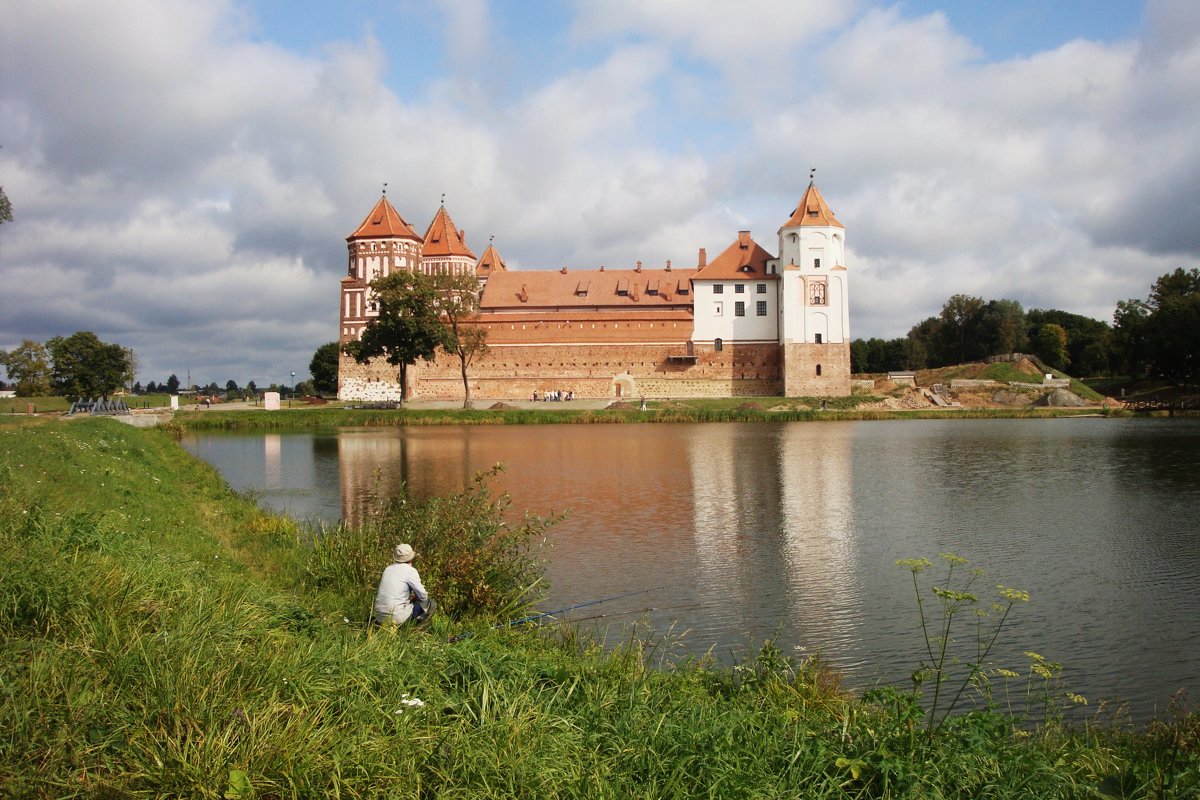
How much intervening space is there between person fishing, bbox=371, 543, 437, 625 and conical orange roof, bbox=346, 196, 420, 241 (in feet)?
182

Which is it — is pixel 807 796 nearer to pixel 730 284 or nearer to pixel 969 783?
pixel 969 783

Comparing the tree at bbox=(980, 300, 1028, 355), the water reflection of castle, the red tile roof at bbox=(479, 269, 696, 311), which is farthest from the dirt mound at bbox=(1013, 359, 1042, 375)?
the water reflection of castle

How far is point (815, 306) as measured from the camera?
5594 centimetres

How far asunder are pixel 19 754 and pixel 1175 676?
25.4 ft

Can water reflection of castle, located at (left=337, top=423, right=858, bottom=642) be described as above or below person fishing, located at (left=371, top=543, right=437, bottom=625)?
below

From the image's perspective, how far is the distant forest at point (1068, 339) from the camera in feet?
171

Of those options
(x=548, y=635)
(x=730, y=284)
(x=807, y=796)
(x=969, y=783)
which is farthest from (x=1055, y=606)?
(x=730, y=284)

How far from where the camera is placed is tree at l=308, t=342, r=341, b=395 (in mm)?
76250

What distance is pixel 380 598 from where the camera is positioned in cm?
704

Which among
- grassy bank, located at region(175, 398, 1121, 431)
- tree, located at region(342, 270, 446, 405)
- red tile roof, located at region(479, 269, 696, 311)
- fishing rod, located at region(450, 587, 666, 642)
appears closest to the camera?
fishing rod, located at region(450, 587, 666, 642)

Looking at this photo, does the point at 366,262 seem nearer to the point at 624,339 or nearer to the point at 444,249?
the point at 444,249

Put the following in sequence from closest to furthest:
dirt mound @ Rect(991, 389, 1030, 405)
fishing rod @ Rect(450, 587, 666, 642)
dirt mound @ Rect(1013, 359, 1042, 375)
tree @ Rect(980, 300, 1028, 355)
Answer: fishing rod @ Rect(450, 587, 666, 642), dirt mound @ Rect(991, 389, 1030, 405), dirt mound @ Rect(1013, 359, 1042, 375), tree @ Rect(980, 300, 1028, 355)

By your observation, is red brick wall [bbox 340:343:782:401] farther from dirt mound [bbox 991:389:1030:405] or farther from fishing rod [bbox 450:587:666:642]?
fishing rod [bbox 450:587:666:642]

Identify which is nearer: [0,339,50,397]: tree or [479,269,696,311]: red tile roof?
[0,339,50,397]: tree
